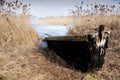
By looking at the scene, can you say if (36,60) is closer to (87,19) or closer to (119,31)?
(119,31)

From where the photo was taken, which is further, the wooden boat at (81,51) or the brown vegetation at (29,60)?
Answer: the wooden boat at (81,51)

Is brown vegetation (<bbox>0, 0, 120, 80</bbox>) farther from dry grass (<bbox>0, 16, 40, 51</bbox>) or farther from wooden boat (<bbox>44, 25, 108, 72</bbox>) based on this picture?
wooden boat (<bbox>44, 25, 108, 72</bbox>)

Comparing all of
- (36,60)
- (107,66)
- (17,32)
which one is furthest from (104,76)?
(17,32)

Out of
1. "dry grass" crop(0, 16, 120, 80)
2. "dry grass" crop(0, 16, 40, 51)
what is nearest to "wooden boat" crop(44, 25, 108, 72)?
"dry grass" crop(0, 16, 120, 80)

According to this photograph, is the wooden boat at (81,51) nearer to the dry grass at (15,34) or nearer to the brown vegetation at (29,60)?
the brown vegetation at (29,60)

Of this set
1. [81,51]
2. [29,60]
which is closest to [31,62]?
[29,60]

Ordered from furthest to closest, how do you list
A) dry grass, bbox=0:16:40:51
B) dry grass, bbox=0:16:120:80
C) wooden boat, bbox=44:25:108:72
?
dry grass, bbox=0:16:40:51 → wooden boat, bbox=44:25:108:72 → dry grass, bbox=0:16:120:80

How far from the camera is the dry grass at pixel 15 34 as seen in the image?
20.6 feet

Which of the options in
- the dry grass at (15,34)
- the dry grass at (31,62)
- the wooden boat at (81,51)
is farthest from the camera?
the dry grass at (15,34)

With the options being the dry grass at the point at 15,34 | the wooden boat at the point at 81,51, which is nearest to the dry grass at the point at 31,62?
the dry grass at the point at 15,34

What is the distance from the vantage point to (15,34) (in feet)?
21.9

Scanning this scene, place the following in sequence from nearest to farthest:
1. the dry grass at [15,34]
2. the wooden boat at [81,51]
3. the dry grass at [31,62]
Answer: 1. the dry grass at [31,62]
2. the wooden boat at [81,51]
3. the dry grass at [15,34]

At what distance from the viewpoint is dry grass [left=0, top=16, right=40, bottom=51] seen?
247 inches

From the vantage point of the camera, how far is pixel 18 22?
727 cm
